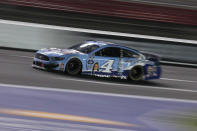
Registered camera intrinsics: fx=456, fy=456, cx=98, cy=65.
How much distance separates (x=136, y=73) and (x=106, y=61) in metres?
1.18

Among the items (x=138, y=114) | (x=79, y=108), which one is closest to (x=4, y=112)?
(x=79, y=108)

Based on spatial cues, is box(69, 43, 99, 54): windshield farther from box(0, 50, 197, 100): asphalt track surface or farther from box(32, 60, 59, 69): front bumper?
box(32, 60, 59, 69): front bumper

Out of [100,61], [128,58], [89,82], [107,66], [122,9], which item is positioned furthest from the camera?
[122,9]

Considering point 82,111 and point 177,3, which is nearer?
point 82,111

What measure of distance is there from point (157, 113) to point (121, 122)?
4.13 feet

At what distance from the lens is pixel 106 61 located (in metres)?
13.9

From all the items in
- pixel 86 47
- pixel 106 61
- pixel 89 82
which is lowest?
pixel 89 82

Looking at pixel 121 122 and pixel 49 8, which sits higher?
pixel 49 8

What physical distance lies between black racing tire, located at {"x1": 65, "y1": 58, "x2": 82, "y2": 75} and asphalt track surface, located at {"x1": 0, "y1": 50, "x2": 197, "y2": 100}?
0.18m

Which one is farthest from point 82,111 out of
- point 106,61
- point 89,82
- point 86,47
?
point 86,47

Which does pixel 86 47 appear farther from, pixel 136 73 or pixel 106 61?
pixel 136 73

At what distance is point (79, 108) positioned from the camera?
8523mm

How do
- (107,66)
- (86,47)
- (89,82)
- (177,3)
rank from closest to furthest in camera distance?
(89,82), (107,66), (86,47), (177,3)

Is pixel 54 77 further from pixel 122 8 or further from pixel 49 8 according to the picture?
pixel 122 8
